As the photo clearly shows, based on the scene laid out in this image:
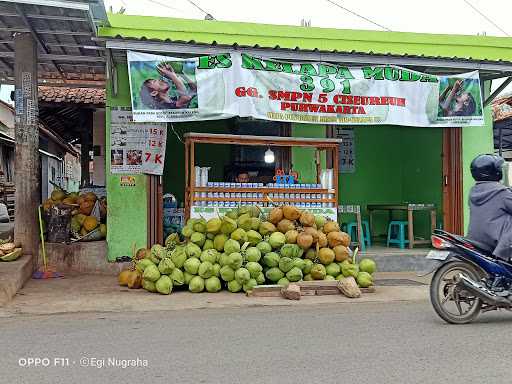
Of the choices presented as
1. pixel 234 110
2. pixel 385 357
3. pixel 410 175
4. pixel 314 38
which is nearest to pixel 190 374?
pixel 385 357

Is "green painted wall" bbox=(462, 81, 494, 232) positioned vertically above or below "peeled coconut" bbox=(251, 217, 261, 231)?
above

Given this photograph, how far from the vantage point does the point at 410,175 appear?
1305 centimetres

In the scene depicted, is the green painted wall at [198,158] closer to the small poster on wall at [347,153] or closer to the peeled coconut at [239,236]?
the small poster on wall at [347,153]

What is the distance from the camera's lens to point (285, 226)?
8.20m

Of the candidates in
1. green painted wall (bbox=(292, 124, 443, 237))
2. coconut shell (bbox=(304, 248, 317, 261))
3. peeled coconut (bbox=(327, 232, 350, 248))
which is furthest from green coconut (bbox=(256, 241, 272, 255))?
green painted wall (bbox=(292, 124, 443, 237))

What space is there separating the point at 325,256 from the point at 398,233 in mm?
4375

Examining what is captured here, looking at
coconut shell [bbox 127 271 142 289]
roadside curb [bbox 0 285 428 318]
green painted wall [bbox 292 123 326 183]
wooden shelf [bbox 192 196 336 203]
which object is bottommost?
roadside curb [bbox 0 285 428 318]

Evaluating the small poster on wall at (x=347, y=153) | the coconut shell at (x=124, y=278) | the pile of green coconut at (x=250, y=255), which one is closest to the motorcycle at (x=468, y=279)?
the pile of green coconut at (x=250, y=255)

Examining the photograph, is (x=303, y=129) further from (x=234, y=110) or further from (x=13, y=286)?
(x=13, y=286)

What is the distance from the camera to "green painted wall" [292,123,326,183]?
10.2 meters

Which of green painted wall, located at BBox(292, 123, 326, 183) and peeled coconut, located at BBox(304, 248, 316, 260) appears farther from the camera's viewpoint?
green painted wall, located at BBox(292, 123, 326, 183)

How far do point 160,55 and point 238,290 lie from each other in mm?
3779

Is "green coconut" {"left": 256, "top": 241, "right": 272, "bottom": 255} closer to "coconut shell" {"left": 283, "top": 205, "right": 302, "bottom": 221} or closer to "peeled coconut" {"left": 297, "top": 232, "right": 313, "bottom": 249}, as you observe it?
"peeled coconut" {"left": 297, "top": 232, "right": 313, "bottom": 249}

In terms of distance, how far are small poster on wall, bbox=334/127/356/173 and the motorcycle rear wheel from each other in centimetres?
733
